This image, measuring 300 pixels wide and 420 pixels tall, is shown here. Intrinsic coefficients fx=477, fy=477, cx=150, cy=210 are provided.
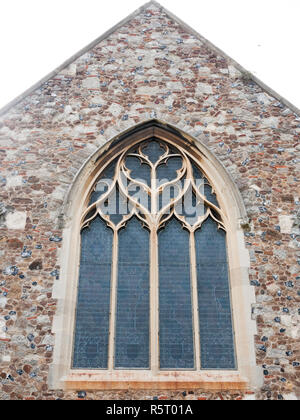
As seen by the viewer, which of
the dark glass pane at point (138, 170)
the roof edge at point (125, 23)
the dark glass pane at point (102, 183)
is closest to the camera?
the dark glass pane at point (102, 183)

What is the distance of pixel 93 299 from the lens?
7.70 m

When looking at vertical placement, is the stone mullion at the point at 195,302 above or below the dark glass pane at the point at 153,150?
below

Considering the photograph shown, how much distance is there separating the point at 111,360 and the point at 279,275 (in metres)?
2.96

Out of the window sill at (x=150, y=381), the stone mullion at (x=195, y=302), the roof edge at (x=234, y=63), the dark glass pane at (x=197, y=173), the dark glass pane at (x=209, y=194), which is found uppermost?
the roof edge at (x=234, y=63)

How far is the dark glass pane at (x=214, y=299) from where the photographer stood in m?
7.32

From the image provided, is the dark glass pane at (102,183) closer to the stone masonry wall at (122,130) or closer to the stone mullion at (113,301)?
the stone masonry wall at (122,130)

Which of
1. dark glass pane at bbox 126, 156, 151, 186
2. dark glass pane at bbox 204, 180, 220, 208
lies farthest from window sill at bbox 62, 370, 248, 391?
dark glass pane at bbox 126, 156, 151, 186

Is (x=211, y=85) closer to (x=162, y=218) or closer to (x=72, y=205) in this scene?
(x=162, y=218)

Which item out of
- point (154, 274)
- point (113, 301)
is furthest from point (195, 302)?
point (113, 301)

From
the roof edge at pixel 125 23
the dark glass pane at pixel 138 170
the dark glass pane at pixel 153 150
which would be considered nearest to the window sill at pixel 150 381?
the dark glass pane at pixel 138 170

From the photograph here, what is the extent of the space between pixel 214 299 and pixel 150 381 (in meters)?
1.67

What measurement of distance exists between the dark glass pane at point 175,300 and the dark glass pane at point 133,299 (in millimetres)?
252

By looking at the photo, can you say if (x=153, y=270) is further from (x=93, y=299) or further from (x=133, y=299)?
(x=93, y=299)

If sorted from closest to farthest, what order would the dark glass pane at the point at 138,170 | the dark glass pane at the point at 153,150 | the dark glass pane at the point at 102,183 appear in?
the dark glass pane at the point at 102,183
the dark glass pane at the point at 138,170
the dark glass pane at the point at 153,150
